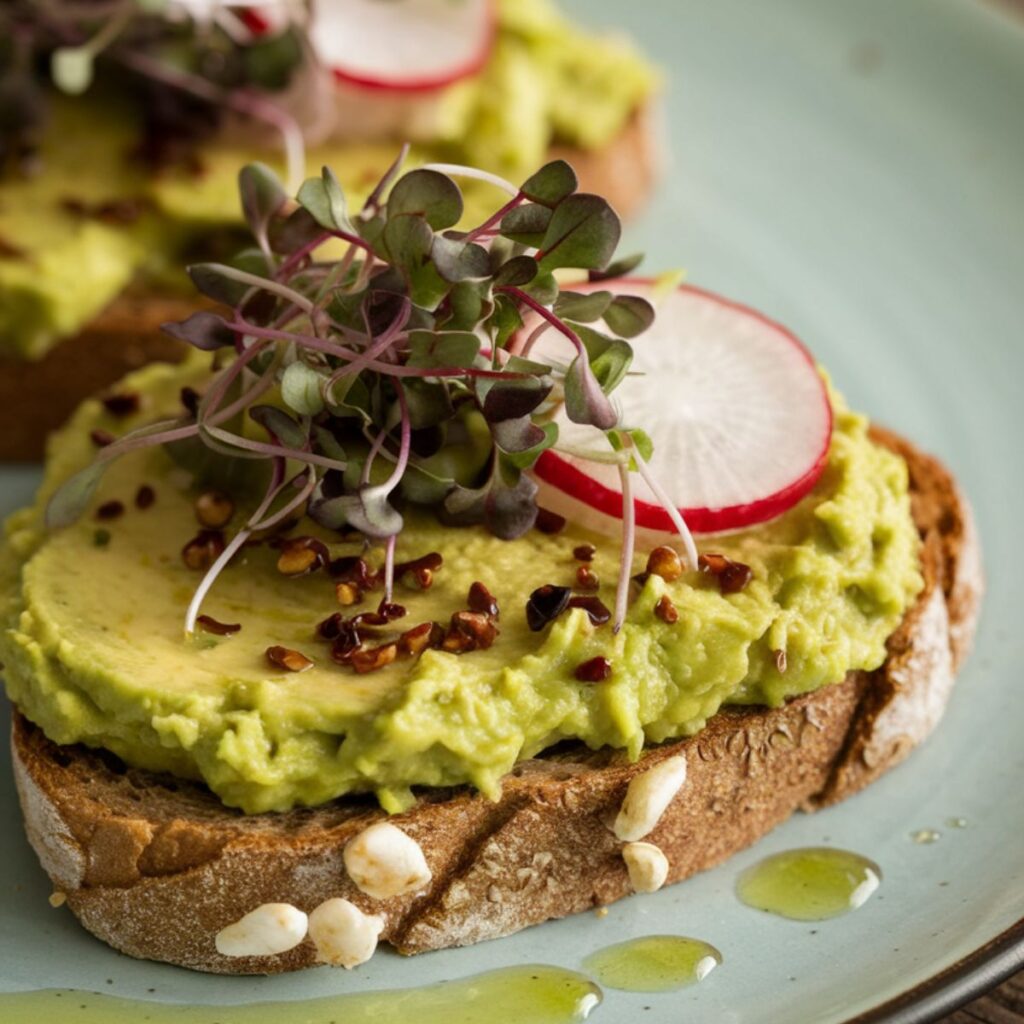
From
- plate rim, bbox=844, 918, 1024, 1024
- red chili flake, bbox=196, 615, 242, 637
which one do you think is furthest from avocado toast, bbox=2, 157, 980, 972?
plate rim, bbox=844, 918, 1024, 1024

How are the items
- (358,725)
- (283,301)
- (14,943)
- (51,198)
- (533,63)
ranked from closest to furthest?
(358,725), (14,943), (283,301), (51,198), (533,63)

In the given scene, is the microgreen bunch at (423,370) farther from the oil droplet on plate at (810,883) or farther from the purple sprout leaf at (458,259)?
the oil droplet on plate at (810,883)

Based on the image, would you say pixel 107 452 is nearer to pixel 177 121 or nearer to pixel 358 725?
pixel 358 725

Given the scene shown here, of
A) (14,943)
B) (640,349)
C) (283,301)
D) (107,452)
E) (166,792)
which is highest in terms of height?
(640,349)

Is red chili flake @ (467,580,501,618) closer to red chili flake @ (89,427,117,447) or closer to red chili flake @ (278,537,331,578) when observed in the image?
red chili flake @ (278,537,331,578)

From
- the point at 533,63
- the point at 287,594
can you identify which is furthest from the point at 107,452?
the point at 533,63

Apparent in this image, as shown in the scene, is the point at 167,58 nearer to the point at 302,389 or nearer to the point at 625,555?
the point at 302,389
